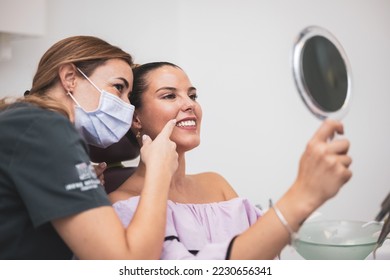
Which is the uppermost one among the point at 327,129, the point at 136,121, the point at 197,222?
the point at 327,129

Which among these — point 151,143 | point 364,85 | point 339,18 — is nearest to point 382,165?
point 364,85

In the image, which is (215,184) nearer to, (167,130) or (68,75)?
(167,130)

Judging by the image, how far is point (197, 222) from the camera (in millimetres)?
1260

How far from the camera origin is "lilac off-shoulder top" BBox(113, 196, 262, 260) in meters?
1.13

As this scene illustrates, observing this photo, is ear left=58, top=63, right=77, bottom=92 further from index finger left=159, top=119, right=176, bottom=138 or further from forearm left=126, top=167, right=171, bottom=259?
forearm left=126, top=167, right=171, bottom=259

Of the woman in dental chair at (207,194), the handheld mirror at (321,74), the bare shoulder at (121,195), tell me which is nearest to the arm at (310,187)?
the woman in dental chair at (207,194)

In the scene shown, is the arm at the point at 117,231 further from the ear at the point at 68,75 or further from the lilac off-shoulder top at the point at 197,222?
the ear at the point at 68,75

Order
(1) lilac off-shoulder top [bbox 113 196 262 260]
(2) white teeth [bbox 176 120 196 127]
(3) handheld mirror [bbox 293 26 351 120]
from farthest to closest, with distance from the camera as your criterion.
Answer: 1. (2) white teeth [bbox 176 120 196 127]
2. (1) lilac off-shoulder top [bbox 113 196 262 260]
3. (3) handheld mirror [bbox 293 26 351 120]

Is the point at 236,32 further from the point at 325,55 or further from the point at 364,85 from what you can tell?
the point at 325,55

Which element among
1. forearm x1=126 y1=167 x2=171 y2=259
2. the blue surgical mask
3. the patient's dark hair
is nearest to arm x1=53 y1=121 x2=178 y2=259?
forearm x1=126 y1=167 x2=171 y2=259

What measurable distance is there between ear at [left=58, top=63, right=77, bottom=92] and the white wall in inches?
27.1

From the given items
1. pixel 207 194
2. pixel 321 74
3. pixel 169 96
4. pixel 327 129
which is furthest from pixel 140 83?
pixel 327 129

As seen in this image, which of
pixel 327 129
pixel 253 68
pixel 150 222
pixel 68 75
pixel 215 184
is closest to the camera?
pixel 327 129

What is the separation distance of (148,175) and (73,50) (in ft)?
1.40
